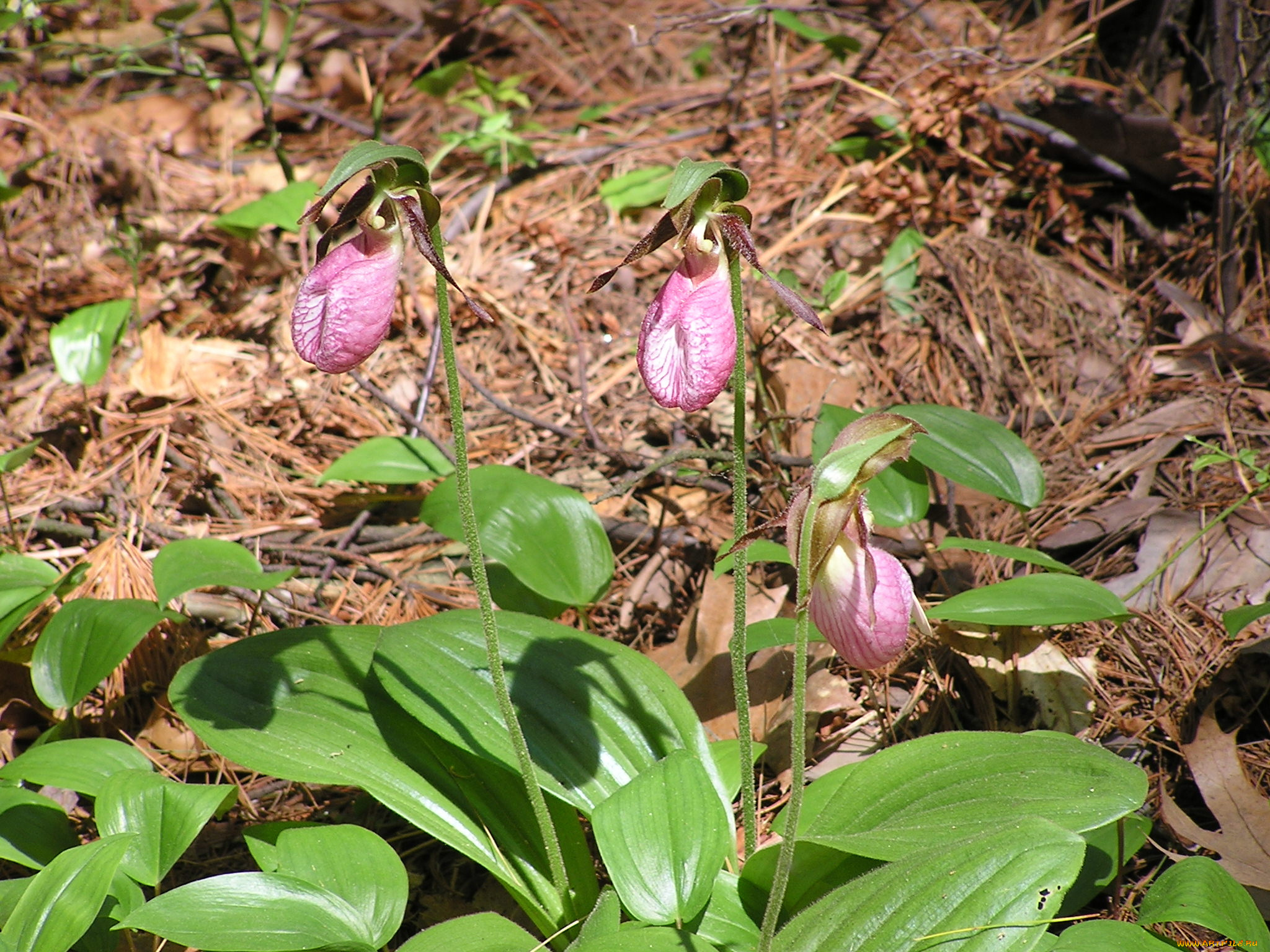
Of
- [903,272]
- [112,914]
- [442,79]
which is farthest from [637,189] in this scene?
[112,914]

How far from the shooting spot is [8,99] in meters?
4.62

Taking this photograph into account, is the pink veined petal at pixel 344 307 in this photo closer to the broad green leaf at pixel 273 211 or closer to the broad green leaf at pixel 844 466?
the broad green leaf at pixel 844 466

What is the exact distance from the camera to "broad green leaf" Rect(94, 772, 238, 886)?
1740 millimetres

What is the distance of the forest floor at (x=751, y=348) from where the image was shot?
2277 mm

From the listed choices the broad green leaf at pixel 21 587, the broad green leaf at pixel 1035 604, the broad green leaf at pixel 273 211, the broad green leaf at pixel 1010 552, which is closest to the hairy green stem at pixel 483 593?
the broad green leaf at pixel 1035 604

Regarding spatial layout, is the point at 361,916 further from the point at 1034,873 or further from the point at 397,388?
the point at 397,388

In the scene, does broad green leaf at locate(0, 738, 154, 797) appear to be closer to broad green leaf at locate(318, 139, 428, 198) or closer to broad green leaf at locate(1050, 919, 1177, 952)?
broad green leaf at locate(318, 139, 428, 198)

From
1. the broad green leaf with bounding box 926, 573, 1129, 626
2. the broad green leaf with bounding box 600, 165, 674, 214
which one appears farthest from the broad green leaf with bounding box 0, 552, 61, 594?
the broad green leaf with bounding box 600, 165, 674, 214

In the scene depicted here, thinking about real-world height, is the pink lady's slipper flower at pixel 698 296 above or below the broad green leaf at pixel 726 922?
above

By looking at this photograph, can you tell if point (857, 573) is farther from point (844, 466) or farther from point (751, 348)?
point (751, 348)

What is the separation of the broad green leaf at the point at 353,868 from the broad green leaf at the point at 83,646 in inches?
24.3

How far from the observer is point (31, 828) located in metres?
1.96

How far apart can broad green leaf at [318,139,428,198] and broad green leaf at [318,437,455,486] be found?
1.46 meters

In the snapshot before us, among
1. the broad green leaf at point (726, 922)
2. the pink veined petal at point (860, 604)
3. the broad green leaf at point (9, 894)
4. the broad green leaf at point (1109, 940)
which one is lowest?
the broad green leaf at point (726, 922)
